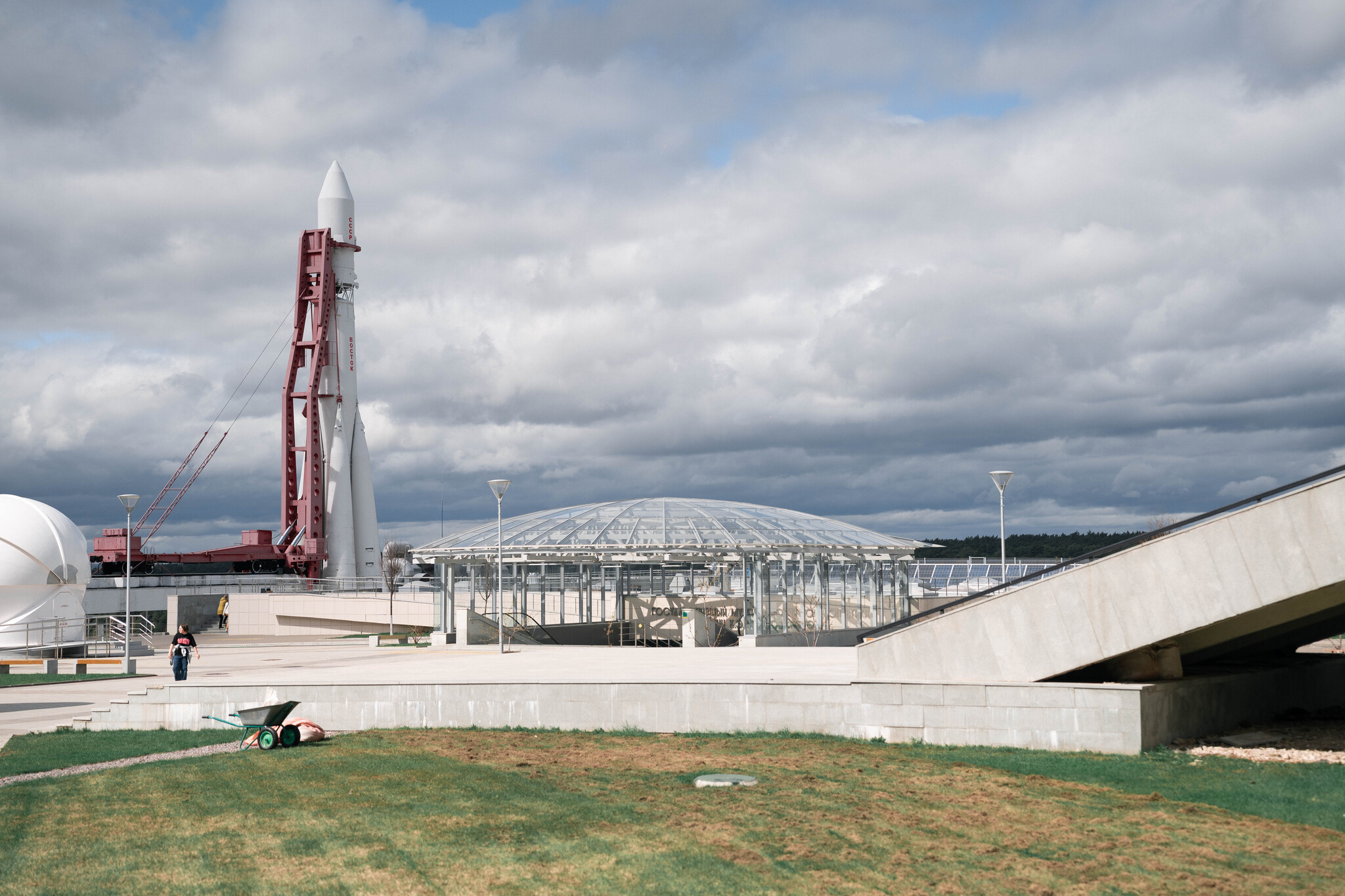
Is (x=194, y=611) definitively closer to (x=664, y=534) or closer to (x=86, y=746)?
(x=664, y=534)

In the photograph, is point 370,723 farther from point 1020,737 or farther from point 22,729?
point 1020,737

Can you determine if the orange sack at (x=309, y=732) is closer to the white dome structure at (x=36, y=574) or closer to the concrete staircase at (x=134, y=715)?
the concrete staircase at (x=134, y=715)

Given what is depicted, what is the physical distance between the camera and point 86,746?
647 inches

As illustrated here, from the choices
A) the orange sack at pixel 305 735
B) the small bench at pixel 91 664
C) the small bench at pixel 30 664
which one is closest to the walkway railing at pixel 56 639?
the small bench at pixel 30 664

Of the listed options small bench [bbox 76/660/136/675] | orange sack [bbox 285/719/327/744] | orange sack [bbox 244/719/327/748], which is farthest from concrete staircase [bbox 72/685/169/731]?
small bench [bbox 76/660/136/675]

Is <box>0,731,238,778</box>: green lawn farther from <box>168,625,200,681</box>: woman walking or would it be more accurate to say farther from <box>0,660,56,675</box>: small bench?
<box>0,660,56,675</box>: small bench

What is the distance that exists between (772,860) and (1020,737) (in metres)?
6.81

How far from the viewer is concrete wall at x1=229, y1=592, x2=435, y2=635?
5484cm

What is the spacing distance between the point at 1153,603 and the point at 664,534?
2500 cm

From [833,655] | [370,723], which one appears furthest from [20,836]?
[833,655]

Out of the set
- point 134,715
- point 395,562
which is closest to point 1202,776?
point 134,715

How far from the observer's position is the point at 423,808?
1102cm

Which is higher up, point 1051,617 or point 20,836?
point 1051,617

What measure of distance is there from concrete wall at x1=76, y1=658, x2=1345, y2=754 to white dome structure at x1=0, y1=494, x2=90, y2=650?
21.7m
